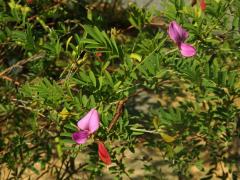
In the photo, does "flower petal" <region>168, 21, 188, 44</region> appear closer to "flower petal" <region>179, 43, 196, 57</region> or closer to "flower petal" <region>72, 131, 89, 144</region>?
"flower petal" <region>179, 43, 196, 57</region>

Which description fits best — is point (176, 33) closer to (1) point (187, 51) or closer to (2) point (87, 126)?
(1) point (187, 51)

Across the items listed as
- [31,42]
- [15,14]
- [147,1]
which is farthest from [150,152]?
[147,1]

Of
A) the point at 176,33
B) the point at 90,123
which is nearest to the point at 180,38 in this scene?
the point at 176,33

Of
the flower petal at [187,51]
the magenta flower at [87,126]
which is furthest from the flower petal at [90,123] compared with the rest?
the flower petal at [187,51]

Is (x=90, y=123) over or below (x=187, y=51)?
below

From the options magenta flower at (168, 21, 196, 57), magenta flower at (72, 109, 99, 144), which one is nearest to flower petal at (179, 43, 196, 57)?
magenta flower at (168, 21, 196, 57)

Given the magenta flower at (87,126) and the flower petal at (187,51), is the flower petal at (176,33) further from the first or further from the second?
the magenta flower at (87,126)

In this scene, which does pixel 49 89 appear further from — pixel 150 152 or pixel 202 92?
pixel 150 152

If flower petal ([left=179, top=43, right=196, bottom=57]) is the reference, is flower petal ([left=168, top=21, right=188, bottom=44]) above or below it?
above
